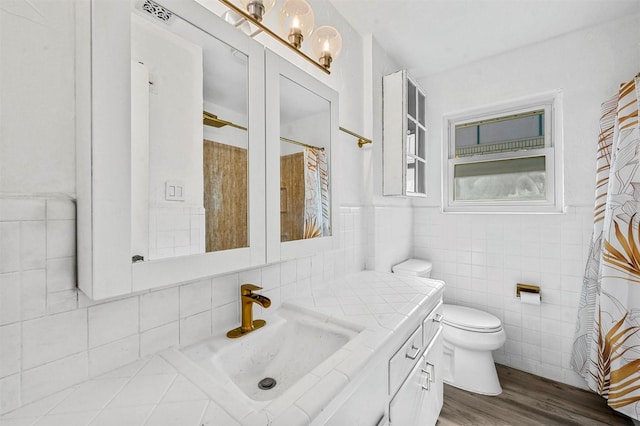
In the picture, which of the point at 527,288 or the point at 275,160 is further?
the point at 527,288

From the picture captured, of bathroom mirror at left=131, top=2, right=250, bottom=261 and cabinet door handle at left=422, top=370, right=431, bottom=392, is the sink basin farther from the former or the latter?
cabinet door handle at left=422, top=370, right=431, bottom=392

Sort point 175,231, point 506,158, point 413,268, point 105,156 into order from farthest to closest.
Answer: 1. point 506,158
2. point 413,268
3. point 175,231
4. point 105,156

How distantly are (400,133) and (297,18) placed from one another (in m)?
1.00

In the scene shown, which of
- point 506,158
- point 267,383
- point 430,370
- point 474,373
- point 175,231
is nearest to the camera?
point 175,231

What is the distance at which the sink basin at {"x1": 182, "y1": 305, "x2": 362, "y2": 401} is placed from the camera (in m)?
0.81

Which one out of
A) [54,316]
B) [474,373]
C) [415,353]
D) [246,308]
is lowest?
[474,373]

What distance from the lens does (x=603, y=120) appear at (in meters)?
1.70

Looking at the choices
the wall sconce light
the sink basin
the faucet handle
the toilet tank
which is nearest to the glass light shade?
the wall sconce light

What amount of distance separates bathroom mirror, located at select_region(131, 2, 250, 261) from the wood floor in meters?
1.73

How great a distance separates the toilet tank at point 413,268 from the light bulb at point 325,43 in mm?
1474

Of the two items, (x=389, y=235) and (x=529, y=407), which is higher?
(x=389, y=235)

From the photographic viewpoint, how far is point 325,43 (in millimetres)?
1245

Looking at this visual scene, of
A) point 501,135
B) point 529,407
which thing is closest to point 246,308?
point 529,407

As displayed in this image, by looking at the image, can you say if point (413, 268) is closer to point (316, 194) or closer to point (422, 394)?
point (422, 394)
